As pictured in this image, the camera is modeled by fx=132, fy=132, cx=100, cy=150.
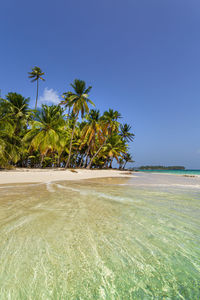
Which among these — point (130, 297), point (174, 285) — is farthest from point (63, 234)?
point (174, 285)

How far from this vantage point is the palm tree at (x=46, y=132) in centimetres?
1562

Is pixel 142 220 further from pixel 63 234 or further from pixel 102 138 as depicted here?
pixel 102 138

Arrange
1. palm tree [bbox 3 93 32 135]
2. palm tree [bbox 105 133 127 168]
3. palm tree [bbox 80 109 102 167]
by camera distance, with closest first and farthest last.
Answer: palm tree [bbox 3 93 32 135]
palm tree [bbox 80 109 102 167]
palm tree [bbox 105 133 127 168]

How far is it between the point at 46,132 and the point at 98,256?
657 inches

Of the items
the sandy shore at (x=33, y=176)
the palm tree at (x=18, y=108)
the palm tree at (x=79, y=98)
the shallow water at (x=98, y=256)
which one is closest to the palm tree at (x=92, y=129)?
the palm tree at (x=79, y=98)

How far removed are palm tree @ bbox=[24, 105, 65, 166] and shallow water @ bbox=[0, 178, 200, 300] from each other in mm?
14539

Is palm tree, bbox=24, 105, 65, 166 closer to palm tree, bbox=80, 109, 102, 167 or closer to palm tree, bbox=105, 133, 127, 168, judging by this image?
palm tree, bbox=80, 109, 102, 167

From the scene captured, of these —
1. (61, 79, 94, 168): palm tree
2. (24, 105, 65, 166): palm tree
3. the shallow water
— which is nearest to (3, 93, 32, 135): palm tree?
(24, 105, 65, 166): palm tree

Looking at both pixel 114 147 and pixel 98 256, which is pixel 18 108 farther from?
pixel 114 147

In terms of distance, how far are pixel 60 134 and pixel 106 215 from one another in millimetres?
16420

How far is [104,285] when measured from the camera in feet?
2.66

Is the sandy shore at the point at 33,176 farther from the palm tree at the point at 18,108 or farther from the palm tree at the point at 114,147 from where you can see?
the palm tree at the point at 114,147

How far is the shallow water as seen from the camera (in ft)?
2.56

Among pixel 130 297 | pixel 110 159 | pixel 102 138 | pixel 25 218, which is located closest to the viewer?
pixel 130 297
